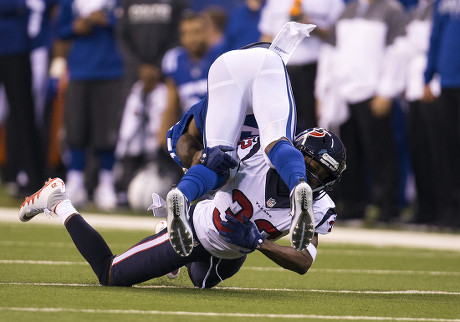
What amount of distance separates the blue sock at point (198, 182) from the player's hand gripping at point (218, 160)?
26 mm

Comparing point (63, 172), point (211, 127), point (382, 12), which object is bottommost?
point (63, 172)

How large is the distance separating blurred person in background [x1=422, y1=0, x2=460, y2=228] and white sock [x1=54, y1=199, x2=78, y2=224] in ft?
15.0

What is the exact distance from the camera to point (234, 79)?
204 inches

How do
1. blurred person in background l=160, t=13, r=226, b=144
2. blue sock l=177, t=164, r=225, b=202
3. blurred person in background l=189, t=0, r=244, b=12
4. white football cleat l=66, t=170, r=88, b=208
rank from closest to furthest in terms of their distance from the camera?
blue sock l=177, t=164, r=225, b=202, blurred person in background l=160, t=13, r=226, b=144, white football cleat l=66, t=170, r=88, b=208, blurred person in background l=189, t=0, r=244, b=12

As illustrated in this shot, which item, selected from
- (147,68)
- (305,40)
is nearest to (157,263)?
(305,40)

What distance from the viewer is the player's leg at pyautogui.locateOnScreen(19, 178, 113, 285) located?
522 centimetres

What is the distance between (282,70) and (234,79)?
0.25 m

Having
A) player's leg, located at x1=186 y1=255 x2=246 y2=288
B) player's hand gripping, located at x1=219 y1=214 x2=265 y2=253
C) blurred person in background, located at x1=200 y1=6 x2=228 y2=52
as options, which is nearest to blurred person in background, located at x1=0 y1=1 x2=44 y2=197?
blurred person in background, located at x1=200 y1=6 x2=228 y2=52

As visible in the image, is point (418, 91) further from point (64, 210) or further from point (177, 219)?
point (177, 219)

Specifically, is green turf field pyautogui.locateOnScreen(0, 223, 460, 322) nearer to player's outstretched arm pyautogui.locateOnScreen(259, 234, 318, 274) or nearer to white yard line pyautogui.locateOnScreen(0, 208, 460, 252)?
player's outstretched arm pyautogui.locateOnScreen(259, 234, 318, 274)

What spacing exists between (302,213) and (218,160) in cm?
62

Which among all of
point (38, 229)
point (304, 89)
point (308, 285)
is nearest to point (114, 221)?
point (38, 229)

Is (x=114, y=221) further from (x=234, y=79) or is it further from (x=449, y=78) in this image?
(x=234, y=79)

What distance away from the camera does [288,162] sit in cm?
460
